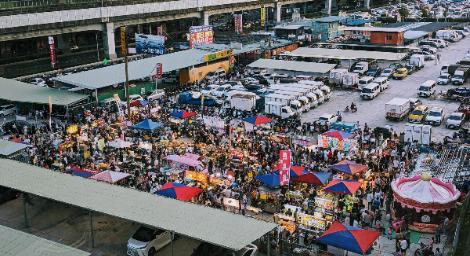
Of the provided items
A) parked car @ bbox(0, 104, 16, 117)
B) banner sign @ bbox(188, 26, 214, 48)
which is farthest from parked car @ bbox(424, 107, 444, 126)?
banner sign @ bbox(188, 26, 214, 48)

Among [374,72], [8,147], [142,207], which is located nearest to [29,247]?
[142,207]

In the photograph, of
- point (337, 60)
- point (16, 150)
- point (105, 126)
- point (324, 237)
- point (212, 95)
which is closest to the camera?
point (324, 237)

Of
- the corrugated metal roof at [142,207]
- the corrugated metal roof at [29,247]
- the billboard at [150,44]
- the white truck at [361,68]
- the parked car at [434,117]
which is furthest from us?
the billboard at [150,44]

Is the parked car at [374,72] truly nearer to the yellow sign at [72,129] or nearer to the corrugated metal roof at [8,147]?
the yellow sign at [72,129]

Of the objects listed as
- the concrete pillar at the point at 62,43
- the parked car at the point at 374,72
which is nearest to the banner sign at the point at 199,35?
the parked car at the point at 374,72

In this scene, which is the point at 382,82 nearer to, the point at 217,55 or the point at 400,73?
the point at 400,73

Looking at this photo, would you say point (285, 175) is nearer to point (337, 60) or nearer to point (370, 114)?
point (370, 114)

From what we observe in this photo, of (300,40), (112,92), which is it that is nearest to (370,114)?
(112,92)
